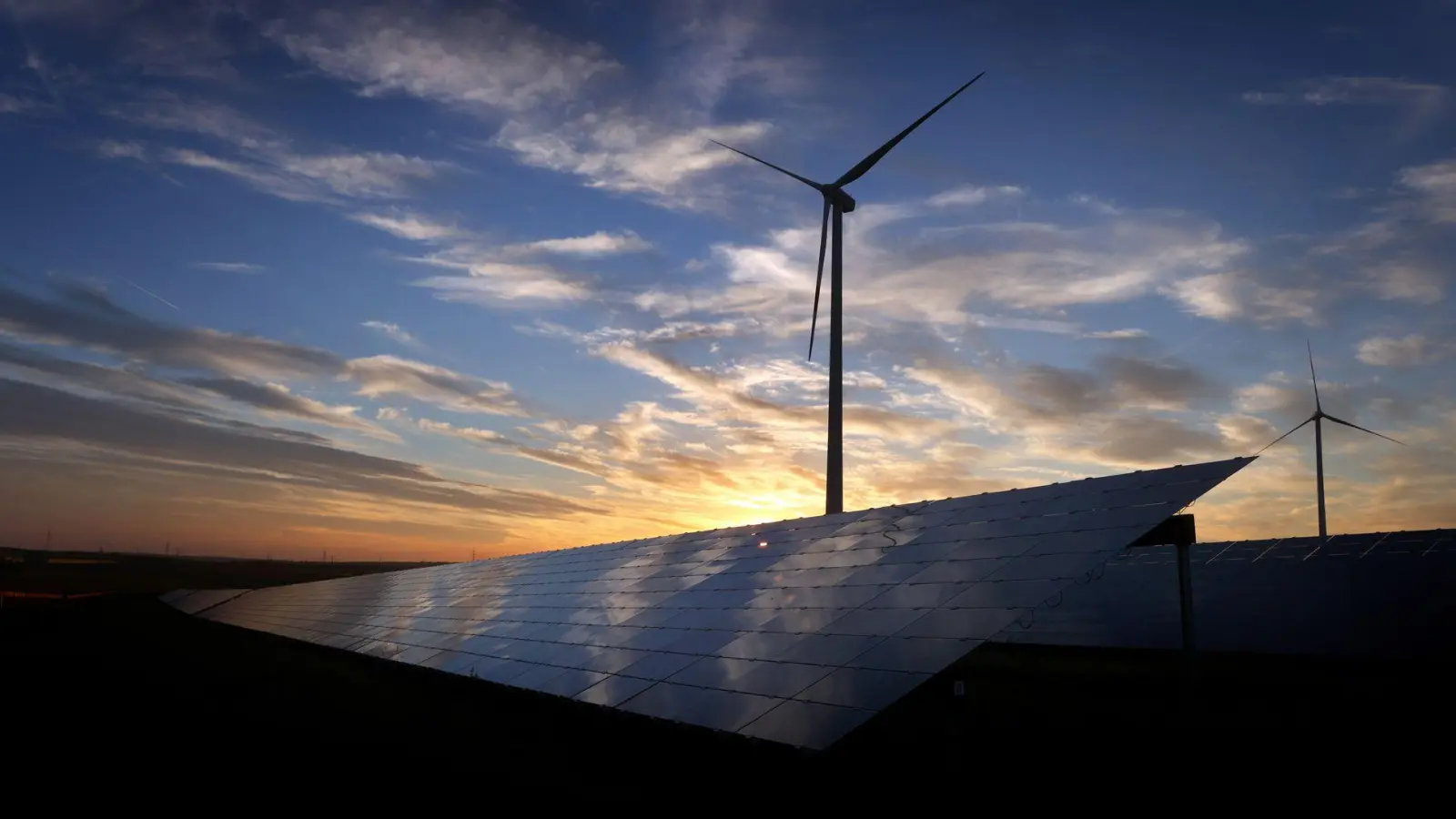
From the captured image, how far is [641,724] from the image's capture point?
1892cm

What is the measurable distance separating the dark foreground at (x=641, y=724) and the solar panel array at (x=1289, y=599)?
2282 mm

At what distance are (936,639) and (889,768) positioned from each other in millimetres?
2571

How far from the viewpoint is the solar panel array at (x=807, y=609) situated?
1562 centimetres

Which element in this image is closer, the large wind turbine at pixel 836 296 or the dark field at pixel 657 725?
the dark field at pixel 657 725

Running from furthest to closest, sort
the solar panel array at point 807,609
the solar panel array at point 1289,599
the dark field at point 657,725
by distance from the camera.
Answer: the solar panel array at point 1289,599, the dark field at point 657,725, the solar panel array at point 807,609

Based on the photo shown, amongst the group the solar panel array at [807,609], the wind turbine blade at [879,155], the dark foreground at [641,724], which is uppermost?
the wind turbine blade at [879,155]

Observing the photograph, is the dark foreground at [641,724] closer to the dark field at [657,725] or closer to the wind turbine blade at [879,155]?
the dark field at [657,725]

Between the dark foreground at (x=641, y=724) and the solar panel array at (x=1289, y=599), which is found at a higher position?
the solar panel array at (x=1289, y=599)

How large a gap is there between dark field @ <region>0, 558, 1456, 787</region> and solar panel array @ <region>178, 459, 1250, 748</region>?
0.80 meters

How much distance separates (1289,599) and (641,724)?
3722cm

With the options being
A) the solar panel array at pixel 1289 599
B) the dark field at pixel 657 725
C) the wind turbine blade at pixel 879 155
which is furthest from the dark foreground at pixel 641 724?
the wind turbine blade at pixel 879 155

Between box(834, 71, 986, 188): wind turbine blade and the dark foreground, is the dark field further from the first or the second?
box(834, 71, 986, 188): wind turbine blade

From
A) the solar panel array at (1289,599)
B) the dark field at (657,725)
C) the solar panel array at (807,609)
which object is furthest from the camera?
the solar panel array at (1289,599)

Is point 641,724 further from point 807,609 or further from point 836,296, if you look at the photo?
point 836,296
